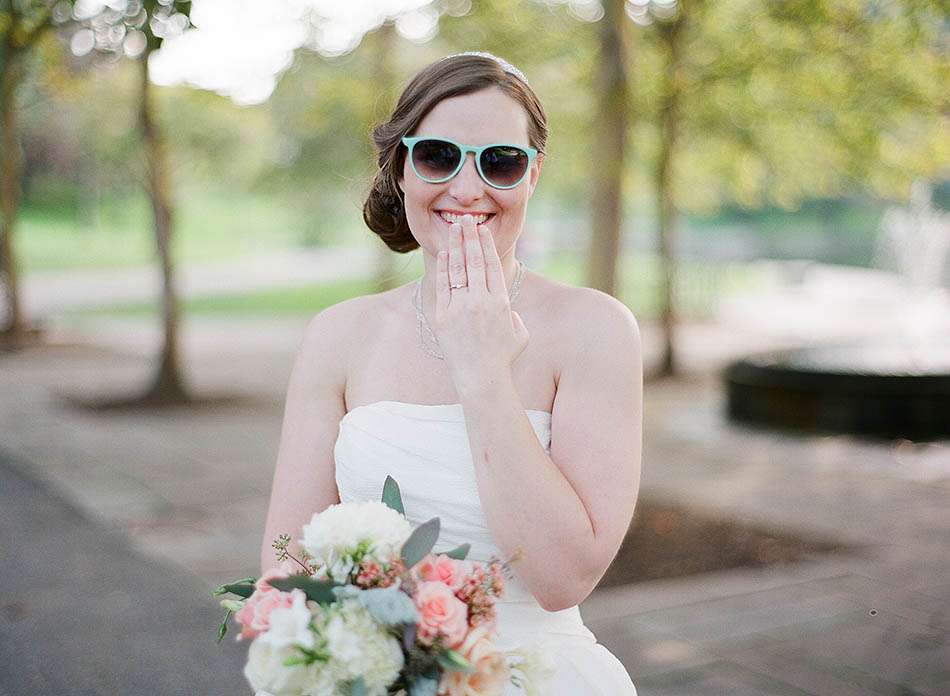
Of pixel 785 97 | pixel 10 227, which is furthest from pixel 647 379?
pixel 10 227

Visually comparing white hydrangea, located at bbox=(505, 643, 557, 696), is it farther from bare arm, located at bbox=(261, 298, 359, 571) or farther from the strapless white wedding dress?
bare arm, located at bbox=(261, 298, 359, 571)

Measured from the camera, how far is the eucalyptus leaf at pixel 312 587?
5.47ft

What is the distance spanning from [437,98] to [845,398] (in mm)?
9376

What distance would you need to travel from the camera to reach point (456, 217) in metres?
2.14

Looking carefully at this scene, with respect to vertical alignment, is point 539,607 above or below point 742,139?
below

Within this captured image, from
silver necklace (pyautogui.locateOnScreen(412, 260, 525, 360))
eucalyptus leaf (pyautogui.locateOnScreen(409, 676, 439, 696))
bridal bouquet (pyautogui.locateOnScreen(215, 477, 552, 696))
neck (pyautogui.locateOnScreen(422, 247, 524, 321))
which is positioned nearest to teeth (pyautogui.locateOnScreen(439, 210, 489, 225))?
neck (pyautogui.locateOnScreen(422, 247, 524, 321))

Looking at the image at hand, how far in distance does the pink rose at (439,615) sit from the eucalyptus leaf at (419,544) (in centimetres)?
8

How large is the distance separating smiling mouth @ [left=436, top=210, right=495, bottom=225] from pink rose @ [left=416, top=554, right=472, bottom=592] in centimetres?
70

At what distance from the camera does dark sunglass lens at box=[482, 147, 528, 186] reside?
83.4 inches

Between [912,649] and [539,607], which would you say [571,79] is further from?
[539,607]

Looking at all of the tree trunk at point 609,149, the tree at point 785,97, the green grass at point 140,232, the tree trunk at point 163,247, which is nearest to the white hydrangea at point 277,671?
the tree trunk at point 609,149

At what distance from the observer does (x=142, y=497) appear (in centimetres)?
809

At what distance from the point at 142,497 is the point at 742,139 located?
964cm

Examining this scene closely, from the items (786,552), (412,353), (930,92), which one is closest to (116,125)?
(930,92)
